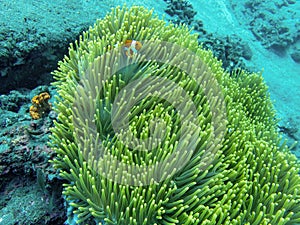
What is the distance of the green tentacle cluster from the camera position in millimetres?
2039

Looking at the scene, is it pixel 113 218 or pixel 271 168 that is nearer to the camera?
pixel 113 218

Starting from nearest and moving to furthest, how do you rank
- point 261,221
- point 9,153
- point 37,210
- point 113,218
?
point 113,218, point 261,221, point 37,210, point 9,153

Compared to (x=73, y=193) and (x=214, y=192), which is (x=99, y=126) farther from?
(x=214, y=192)

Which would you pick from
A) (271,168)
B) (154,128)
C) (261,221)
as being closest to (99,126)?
(154,128)

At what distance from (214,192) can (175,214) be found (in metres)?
0.41

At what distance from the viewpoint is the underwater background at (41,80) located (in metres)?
2.41

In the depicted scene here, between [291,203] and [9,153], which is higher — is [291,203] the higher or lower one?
the higher one

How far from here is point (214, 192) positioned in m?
2.21

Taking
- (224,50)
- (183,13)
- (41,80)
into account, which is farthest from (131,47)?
(183,13)

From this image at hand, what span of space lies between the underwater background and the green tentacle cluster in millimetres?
323

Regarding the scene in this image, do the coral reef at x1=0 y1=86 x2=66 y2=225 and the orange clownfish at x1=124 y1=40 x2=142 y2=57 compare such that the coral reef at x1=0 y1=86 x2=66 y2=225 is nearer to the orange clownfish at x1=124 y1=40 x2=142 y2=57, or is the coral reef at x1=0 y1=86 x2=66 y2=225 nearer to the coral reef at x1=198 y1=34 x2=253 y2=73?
the orange clownfish at x1=124 y1=40 x2=142 y2=57

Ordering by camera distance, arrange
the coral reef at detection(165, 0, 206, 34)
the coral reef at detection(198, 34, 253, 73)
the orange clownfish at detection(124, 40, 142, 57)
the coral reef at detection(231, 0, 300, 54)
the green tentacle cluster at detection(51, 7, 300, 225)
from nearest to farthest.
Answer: the green tentacle cluster at detection(51, 7, 300, 225)
the orange clownfish at detection(124, 40, 142, 57)
the coral reef at detection(198, 34, 253, 73)
the coral reef at detection(165, 0, 206, 34)
the coral reef at detection(231, 0, 300, 54)

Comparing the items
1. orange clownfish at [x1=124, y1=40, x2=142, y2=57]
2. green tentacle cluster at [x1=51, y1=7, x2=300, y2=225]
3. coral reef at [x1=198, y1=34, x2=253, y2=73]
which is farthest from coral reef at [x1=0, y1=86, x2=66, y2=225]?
coral reef at [x1=198, y1=34, x2=253, y2=73]

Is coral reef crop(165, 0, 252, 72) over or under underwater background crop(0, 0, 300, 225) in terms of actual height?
over
